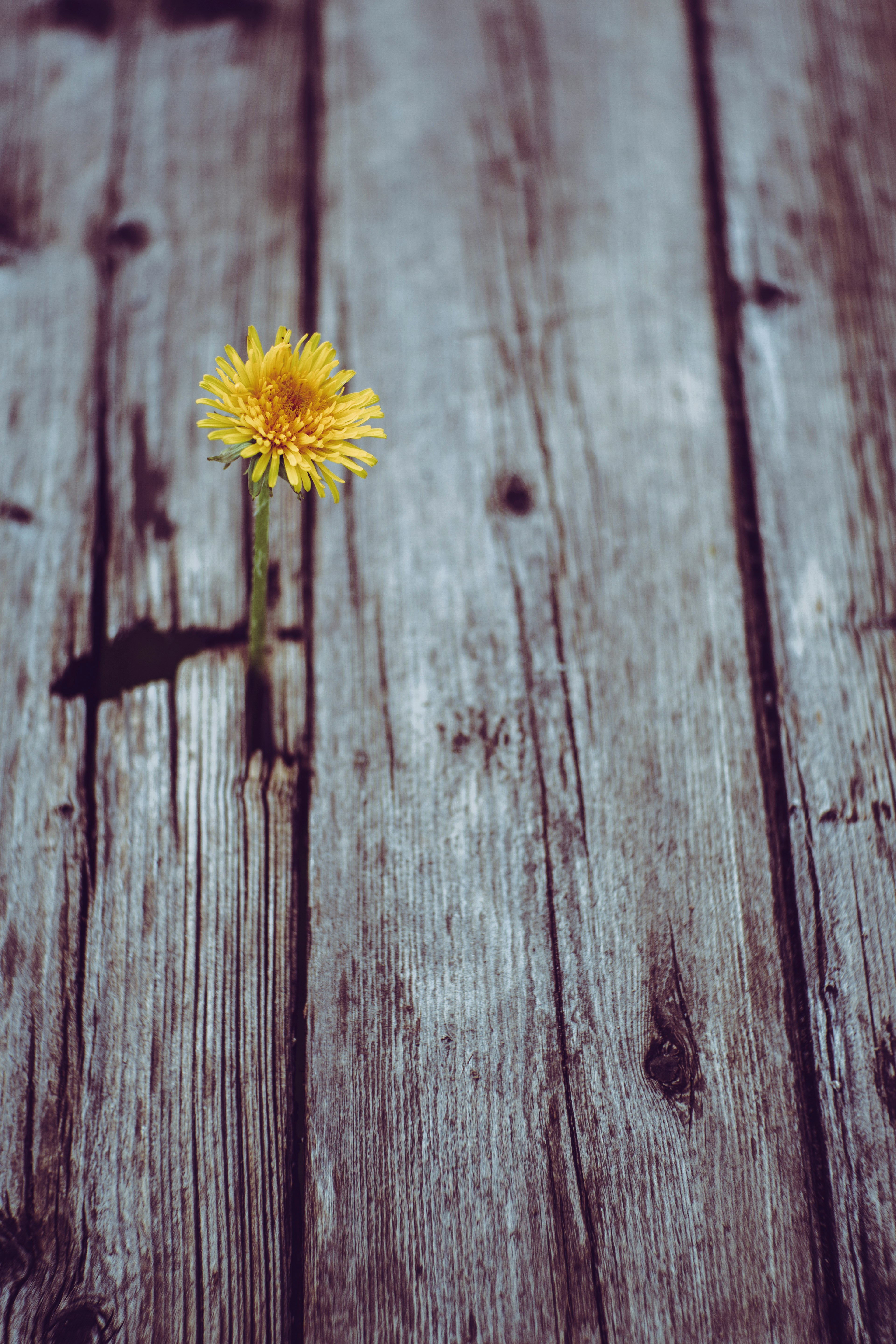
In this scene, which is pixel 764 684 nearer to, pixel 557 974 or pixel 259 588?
pixel 557 974

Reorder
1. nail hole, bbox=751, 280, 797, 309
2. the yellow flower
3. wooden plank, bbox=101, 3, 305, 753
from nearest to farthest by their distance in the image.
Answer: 1. the yellow flower
2. wooden plank, bbox=101, 3, 305, 753
3. nail hole, bbox=751, 280, 797, 309

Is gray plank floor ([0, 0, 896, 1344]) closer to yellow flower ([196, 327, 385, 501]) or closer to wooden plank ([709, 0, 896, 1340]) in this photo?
wooden plank ([709, 0, 896, 1340])

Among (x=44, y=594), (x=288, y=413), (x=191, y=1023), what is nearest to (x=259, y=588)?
(x=288, y=413)

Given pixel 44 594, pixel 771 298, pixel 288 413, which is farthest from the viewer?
pixel 771 298

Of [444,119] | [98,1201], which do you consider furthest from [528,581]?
[98,1201]

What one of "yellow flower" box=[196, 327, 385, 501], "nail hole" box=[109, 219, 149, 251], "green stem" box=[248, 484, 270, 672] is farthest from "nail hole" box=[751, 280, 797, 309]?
"nail hole" box=[109, 219, 149, 251]

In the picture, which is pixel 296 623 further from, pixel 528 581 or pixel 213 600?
pixel 528 581
